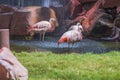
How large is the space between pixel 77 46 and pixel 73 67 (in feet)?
11.8

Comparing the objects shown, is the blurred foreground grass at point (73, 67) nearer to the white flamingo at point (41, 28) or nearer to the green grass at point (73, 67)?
the green grass at point (73, 67)

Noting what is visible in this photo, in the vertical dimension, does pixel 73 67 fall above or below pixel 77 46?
above

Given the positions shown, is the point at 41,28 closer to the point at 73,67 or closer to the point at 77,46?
the point at 77,46

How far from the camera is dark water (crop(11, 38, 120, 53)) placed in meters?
9.53

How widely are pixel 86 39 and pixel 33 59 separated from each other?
4183mm

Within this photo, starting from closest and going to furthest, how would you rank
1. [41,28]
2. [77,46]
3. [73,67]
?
1. [73,67]
2. [77,46]
3. [41,28]

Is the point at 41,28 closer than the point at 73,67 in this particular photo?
No

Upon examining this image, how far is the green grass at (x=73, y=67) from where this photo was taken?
18.9 feet

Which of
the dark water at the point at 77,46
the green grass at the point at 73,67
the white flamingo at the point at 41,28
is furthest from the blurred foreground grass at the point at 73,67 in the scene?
the white flamingo at the point at 41,28

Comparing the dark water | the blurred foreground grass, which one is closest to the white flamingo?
the dark water

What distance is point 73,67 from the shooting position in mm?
6480

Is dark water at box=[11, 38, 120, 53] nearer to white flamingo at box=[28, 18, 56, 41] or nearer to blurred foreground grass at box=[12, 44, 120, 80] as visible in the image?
white flamingo at box=[28, 18, 56, 41]

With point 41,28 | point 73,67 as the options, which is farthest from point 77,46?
point 73,67

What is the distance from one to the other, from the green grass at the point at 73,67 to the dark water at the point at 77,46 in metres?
1.64
